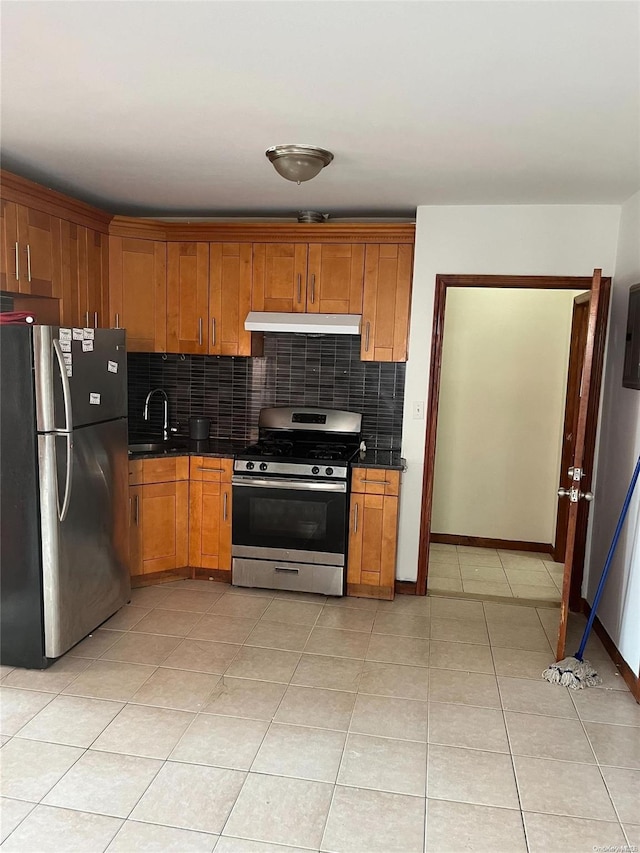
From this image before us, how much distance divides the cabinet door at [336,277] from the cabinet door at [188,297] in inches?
28.6

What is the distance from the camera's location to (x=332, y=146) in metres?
2.83

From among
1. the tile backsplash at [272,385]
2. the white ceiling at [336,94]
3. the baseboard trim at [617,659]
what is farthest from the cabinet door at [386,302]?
the baseboard trim at [617,659]

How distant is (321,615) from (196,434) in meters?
1.55

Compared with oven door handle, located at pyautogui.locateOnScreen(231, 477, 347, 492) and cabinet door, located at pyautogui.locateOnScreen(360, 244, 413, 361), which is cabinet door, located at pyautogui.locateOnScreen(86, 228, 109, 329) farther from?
cabinet door, located at pyautogui.locateOnScreen(360, 244, 413, 361)

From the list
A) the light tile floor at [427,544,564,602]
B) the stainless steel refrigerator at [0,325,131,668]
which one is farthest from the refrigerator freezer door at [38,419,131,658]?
the light tile floor at [427,544,564,602]

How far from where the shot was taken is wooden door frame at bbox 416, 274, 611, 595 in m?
3.84

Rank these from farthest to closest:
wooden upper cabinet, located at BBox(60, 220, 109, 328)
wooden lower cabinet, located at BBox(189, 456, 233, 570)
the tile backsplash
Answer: the tile backsplash < wooden lower cabinet, located at BBox(189, 456, 233, 570) < wooden upper cabinet, located at BBox(60, 220, 109, 328)

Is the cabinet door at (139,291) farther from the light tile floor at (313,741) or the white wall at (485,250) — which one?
Result: the light tile floor at (313,741)

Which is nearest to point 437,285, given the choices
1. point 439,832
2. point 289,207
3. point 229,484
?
point 289,207

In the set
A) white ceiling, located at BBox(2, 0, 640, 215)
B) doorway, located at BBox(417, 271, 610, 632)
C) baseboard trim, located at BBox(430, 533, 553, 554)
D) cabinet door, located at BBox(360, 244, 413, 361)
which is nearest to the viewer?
white ceiling, located at BBox(2, 0, 640, 215)

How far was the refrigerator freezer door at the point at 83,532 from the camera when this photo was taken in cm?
301

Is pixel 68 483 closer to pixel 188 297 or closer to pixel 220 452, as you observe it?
pixel 220 452

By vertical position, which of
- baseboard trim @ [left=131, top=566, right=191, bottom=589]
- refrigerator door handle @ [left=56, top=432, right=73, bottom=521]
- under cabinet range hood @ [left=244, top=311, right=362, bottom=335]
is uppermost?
under cabinet range hood @ [left=244, top=311, right=362, bottom=335]

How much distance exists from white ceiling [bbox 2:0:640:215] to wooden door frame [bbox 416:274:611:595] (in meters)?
0.48
